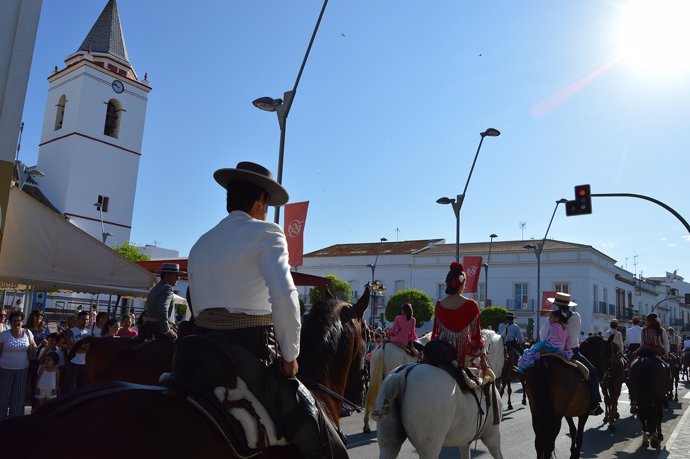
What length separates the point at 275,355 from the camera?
302 centimetres

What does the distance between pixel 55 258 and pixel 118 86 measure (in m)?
42.5

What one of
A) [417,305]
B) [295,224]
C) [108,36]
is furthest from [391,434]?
[108,36]

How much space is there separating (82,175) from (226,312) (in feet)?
159

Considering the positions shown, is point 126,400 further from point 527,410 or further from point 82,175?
point 82,175

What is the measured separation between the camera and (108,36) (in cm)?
4903

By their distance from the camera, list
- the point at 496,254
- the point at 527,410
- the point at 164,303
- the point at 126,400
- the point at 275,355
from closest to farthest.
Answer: the point at 126,400 < the point at 275,355 < the point at 164,303 < the point at 527,410 < the point at 496,254

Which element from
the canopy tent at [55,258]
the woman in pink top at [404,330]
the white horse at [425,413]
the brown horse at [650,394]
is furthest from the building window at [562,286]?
the white horse at [425,413]

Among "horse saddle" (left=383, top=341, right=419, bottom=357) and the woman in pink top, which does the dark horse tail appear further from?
the woman in pink top

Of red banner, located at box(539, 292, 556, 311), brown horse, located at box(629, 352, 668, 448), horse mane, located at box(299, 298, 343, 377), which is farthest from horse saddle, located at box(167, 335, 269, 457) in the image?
red banner, located at box(539, 292, 556, 311)

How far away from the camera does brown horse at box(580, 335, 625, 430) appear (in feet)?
34.4

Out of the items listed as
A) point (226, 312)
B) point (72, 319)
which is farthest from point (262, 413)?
point (72, 319)

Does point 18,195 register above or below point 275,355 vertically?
above

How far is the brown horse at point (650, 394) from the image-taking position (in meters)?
10.0

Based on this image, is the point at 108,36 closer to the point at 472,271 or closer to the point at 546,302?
the point at 472,271
